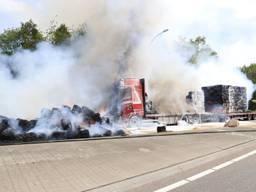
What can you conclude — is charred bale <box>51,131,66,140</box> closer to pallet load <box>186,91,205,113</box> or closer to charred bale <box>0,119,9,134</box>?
charred bale <box>0,119,9,134</box>

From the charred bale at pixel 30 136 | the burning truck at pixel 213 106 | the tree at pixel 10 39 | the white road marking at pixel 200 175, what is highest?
the tree at pixel 10 39

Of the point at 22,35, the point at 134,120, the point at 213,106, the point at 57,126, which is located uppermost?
the point at 22,35

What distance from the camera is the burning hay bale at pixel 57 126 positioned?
19375 mm

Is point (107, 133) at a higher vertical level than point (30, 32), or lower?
lower

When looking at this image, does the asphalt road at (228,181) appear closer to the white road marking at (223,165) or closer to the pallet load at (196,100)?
the white road marking at (223,165)

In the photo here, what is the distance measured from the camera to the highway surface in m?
9.22

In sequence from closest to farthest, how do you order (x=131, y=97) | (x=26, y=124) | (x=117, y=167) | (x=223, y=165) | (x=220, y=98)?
(x=117, y=167)
(x=223, y=165)
(x=26, y=124)
(x=131, y=97)
(x=220, y=98)

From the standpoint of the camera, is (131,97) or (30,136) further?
(131,97)

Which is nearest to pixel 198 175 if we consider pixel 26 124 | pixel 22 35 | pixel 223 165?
pixel 223 165

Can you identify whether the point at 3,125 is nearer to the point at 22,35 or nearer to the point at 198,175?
the point at 198,175

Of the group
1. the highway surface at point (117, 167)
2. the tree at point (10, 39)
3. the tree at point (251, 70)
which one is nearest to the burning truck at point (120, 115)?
the highway surface at point (117, 167)

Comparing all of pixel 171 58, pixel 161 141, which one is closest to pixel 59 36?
pixel 171 58

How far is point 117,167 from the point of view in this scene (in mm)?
11172

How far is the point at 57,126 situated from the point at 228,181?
1237 centimetres
